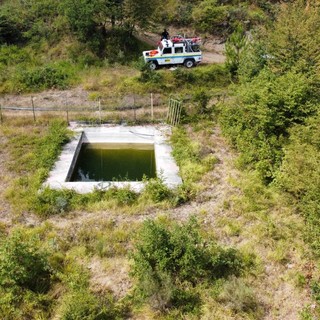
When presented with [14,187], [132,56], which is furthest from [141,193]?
[132,56]

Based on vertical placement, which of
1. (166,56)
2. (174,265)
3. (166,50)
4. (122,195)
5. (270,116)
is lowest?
(174,265)

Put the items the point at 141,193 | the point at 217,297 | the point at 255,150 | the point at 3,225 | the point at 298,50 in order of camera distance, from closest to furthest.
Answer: the point at 217,297
the point at 3,225
the point at 141,193
the point at 255,150
the point at 298,50

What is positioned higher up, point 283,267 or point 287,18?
point 287,18

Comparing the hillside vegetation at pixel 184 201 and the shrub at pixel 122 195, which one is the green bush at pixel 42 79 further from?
the shrub at pixel 122 195

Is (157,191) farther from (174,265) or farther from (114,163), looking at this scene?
(114,163)

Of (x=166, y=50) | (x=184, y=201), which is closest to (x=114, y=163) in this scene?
(x=184, y=201)

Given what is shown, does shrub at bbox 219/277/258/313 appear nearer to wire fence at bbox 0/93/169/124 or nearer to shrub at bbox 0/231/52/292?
shrub at bbox 0/231/52/292

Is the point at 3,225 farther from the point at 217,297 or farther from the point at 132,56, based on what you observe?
the point at 132,56
